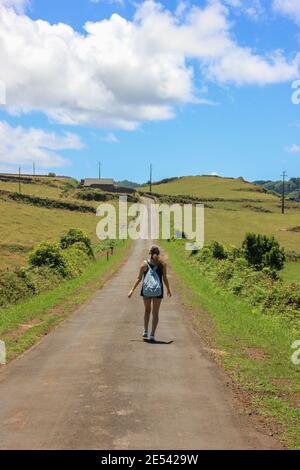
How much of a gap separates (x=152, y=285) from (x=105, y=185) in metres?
138

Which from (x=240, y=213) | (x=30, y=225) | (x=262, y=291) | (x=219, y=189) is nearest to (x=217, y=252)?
(x=262, y=291)

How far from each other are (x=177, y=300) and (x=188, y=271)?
15.0 meters

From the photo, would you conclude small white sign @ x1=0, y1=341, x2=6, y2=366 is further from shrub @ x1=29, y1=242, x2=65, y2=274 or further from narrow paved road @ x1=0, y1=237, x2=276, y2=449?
shrub @ x1=29, y1=242, x2=65, y2=274

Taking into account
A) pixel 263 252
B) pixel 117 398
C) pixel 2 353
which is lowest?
pixel 263 252

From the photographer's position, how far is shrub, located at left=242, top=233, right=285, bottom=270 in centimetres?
6681

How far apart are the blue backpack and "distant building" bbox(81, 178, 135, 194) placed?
12795 cm

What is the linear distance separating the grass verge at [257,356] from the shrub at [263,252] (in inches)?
1751

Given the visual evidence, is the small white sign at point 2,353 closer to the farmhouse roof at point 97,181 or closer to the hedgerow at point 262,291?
the hedgerow at point 262,291

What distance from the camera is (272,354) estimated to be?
12.3 meters

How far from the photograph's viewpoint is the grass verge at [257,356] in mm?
7965

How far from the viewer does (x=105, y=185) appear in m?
150

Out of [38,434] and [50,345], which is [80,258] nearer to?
[50,345]

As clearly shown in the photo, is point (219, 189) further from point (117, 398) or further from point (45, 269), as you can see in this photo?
point (117, 398)
